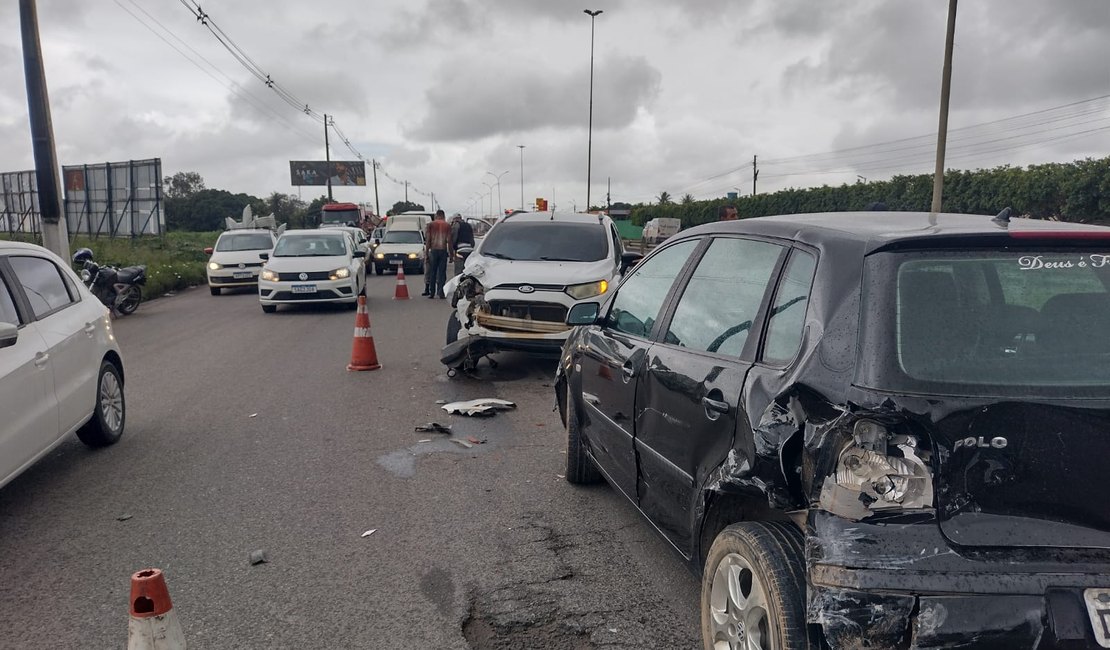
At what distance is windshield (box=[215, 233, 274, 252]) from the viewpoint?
21.8 meters

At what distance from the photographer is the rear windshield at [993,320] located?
2430 mm

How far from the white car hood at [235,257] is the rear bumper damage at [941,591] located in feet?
66.9

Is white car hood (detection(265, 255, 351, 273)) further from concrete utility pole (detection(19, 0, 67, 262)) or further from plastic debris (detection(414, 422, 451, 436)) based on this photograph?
plastic debris (detection(414, 422, 451, 436))

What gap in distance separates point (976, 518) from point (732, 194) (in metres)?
58.3

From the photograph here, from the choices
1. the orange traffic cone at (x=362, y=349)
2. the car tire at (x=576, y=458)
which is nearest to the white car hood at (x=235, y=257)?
the orange traffic cone at (x=362, y=349)

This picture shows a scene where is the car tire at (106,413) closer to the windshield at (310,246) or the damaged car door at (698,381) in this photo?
the damaged car door at (698,381)

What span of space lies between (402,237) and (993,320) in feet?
86.7

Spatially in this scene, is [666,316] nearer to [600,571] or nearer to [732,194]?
[600,571]

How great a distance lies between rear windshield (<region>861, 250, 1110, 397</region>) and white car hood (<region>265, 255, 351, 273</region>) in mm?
14413

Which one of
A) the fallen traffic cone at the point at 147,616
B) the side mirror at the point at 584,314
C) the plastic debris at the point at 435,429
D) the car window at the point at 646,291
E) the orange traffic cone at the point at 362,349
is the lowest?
the plastic debris at the point at 435,429

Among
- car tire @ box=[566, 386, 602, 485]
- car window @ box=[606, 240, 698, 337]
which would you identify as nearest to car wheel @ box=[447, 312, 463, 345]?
car tire @ box=[566, 386, 602, 485]

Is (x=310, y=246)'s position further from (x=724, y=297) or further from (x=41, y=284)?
(x=724, y=297)

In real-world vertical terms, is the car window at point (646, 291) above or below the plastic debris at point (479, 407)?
above

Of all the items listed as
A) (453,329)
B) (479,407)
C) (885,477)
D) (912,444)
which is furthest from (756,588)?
(453,329)
